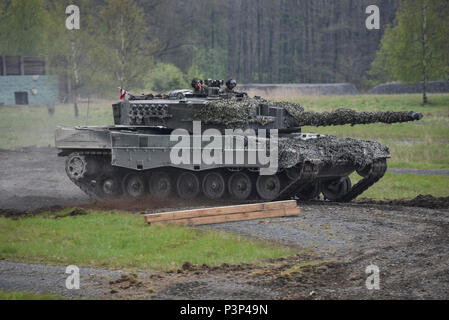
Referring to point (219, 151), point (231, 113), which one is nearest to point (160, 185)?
point (219, 151)

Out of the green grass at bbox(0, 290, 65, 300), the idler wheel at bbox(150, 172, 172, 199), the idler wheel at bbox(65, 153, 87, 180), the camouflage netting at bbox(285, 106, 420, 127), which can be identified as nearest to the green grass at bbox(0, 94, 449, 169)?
the camouflage netting at bbox(285, 106, 420, 127)

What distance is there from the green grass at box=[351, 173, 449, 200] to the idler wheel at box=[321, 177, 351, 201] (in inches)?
62.6

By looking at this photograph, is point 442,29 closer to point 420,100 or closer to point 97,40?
point 420,100

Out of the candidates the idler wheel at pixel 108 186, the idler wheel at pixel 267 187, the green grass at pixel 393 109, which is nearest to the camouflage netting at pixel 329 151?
the idler wheel at pixel 267 187

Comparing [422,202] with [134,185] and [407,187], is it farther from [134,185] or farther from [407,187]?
[134,185]

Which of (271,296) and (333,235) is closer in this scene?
(271,296)

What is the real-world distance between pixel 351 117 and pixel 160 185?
5598 millimetres

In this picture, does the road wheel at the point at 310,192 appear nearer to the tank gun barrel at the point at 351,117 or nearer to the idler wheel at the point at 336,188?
the idler wheel at the point at 336,188

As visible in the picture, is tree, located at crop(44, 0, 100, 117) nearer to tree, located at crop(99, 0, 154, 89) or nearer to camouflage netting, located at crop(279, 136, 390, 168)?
tree, located at crop(99, 0, 154, 89)

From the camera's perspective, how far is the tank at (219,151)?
1814cm

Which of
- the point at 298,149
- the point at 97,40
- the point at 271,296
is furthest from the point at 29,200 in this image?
the point at 97,40

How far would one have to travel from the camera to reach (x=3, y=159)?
31.7 meters

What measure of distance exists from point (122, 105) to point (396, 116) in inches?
301

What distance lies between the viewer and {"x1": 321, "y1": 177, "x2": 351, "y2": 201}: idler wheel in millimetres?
20453
